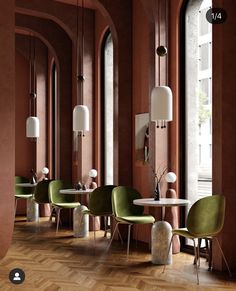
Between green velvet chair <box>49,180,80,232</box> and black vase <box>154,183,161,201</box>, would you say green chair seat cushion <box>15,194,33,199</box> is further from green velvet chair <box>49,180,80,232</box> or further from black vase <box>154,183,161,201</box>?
black vase <box>154,183,161,201</box>

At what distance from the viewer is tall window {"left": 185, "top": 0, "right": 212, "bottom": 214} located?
6.63m

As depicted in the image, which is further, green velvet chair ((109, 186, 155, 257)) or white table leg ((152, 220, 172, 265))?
green velvet chair ((109, 186, 155, 257))

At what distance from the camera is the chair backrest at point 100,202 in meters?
7.21

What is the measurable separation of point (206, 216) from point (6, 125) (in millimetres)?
2606

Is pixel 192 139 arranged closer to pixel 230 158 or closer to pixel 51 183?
pixel 230 158

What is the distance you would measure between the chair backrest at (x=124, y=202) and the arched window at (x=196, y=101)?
0.78m

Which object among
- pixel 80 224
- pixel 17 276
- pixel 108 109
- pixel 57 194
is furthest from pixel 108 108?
pixel 17 276

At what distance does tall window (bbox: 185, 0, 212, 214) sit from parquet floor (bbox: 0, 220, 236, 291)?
113 centimetres

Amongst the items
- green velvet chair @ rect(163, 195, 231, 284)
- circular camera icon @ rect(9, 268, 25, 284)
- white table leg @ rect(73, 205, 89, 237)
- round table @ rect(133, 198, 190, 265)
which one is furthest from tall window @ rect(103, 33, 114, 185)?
green velvet chair @ rect(163, 195, 231, 284)

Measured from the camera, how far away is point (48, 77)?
36.6ft

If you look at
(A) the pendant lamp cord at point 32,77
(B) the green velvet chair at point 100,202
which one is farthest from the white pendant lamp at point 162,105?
(A) the pendant lamp cord at point 32,77

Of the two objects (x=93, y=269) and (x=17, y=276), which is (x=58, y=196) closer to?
(x=93, y=269)

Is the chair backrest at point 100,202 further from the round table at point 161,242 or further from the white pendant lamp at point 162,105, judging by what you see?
the white pendant lamp at point 162,105

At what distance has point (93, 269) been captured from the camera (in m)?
5.61
